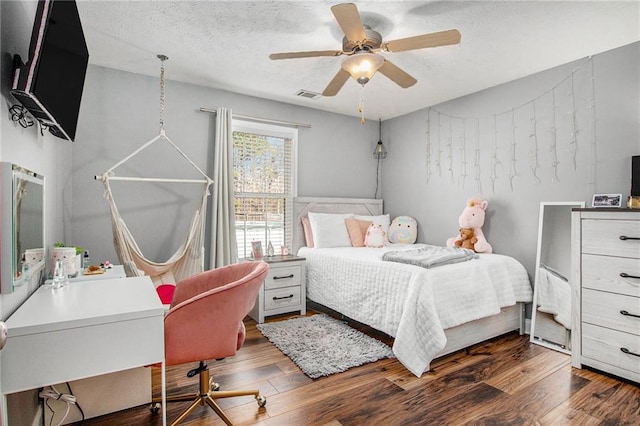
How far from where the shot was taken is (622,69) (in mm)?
2703

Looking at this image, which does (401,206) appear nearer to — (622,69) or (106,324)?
(622,69)

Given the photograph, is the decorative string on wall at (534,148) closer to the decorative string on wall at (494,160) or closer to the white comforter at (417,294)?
the decorative string on wall at (494,160)

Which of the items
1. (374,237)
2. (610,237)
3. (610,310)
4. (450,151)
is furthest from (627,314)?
(450,151)

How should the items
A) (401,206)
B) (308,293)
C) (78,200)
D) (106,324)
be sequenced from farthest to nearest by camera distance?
1. (401,206)
2. (308,293)
3. (78,200)
4. (106,324)

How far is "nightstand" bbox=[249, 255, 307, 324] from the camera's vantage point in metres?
3.43

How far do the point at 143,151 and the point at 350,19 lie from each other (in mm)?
2419

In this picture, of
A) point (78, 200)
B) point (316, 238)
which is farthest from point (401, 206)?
point (78, 200)

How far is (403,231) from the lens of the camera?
4340 mm

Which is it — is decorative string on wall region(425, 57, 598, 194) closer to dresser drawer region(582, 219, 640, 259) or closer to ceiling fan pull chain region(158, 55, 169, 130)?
dresser drawer region(582, 219, 640, 259)

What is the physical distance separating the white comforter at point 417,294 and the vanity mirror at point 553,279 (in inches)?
6.4

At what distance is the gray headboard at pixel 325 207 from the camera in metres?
4.17

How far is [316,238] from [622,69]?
3.08 m

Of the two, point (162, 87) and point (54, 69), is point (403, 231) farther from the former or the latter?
point (54, 69)

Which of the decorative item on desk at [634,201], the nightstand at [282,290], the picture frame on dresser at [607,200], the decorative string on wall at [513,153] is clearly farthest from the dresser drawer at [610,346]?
the nightstand at [282,290]
